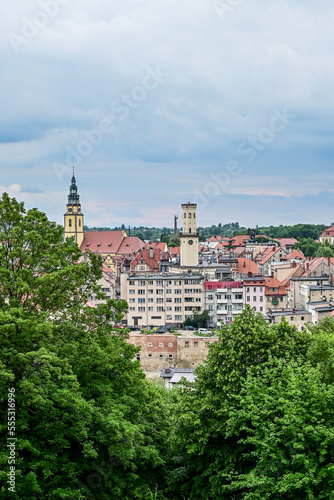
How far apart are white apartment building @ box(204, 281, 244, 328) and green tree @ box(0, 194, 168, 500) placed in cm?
4345

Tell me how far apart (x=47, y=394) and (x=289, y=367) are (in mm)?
6517

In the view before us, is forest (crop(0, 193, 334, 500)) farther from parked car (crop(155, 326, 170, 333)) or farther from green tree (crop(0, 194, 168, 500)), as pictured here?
parked car (crop(155, 326, 170, 333))

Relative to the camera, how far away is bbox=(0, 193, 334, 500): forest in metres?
13.3

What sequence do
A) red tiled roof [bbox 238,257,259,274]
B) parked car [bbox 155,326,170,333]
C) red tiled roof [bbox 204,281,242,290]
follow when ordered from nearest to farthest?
parked car [bbox 155,326,170,333]
red tiled roof [bbox 204,281,242,290]
red tiled roof [bbox 238,257,259,274]

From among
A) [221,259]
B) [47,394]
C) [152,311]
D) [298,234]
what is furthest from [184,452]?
[298,234]

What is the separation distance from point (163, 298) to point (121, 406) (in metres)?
45.3

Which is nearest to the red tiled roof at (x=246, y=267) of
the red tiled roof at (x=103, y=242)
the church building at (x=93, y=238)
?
the church building at (x=93, y=238)

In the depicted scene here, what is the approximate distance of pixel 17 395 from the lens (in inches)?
525

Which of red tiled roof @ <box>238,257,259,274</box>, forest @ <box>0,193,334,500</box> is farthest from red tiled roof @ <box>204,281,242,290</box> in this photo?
forest @ <box>0,193,334,500</box>

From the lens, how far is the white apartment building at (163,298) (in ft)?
197

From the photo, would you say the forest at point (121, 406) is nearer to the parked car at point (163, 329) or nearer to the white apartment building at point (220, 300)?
the parked car at point (163, 329)

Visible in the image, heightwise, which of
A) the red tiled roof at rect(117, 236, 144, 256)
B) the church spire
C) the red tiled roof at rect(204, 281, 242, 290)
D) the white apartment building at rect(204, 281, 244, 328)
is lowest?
the white apartment building at rect(204, 281, 244, 328)

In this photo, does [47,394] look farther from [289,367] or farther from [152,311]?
[152,311]

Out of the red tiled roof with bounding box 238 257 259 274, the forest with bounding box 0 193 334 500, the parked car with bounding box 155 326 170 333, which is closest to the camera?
the forest with bounding box 0 193 334 500
